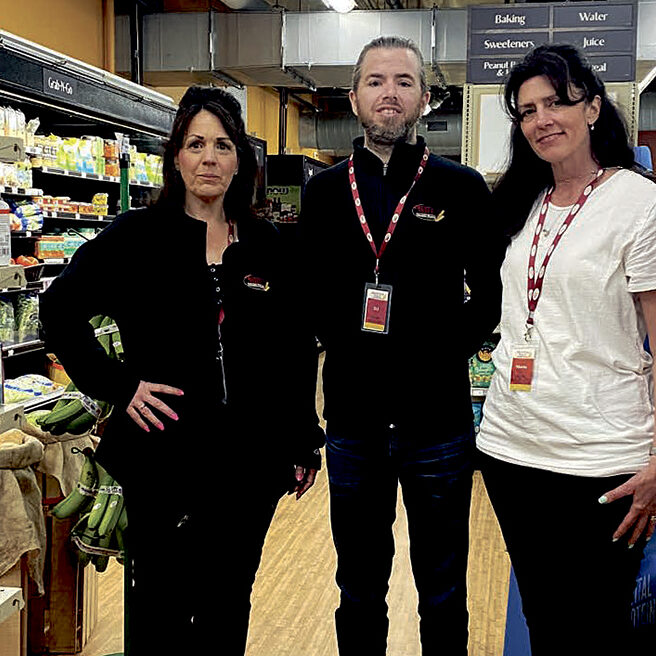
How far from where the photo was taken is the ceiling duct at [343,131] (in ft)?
53.6

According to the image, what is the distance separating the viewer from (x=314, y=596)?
370cm

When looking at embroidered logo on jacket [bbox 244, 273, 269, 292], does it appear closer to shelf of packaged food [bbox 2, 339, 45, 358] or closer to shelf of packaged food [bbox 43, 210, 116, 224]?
shelf of packaged food [bbox 2, 339, 45, 358]

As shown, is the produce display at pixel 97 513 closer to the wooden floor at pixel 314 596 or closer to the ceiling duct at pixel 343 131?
the wooden floor at pixel 314 596

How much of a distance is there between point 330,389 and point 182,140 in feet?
2.37

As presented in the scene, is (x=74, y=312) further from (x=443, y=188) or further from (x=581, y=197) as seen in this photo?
(x=581, y=197)

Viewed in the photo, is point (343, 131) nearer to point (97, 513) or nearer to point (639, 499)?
point (97, 513)

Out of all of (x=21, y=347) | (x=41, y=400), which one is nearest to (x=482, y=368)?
(x=41, y=400)

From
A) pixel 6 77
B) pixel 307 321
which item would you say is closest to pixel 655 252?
pixel 307 321

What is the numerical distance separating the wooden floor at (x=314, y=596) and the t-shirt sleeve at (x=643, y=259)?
74.6 inches

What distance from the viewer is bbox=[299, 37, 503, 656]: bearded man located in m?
2.19

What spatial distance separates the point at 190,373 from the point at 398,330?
0.52 m

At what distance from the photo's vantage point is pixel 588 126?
1.91 m

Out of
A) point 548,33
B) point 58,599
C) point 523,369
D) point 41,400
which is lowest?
point 58,599

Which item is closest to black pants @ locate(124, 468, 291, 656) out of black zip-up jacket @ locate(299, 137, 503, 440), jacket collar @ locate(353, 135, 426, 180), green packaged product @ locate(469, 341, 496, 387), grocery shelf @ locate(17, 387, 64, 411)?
black zip-up jacket @ locate(299, 137, 503, 440)
